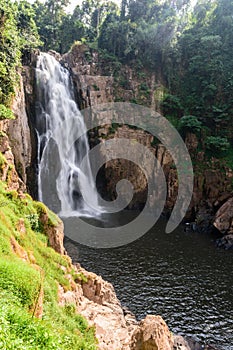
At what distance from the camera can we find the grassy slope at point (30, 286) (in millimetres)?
4727

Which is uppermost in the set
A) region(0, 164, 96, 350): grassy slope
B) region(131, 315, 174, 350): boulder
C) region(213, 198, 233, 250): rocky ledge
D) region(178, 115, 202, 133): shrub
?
region(178, 115, 202, 133): shrub

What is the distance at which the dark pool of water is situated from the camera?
13.9 meters

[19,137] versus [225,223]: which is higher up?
[19,137]

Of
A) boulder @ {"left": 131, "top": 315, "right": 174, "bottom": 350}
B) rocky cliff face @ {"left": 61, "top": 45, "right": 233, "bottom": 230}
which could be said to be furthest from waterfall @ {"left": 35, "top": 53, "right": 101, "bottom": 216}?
boulder @ {"left": 131, "top": 315, "right": 174, "bottom": 350}

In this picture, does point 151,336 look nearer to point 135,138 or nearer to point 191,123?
point 191,123

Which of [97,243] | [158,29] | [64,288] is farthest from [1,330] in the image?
[158,29]

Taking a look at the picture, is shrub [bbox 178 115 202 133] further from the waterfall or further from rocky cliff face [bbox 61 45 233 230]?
the waterfall

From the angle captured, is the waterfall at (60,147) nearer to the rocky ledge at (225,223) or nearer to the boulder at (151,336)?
the rocky ledge at (225,223)

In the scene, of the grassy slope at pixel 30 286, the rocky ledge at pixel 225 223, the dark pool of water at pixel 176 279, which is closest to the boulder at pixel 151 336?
the grassy slope at pixel 30 286

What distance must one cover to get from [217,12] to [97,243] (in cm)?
3297

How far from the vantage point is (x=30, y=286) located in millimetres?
6082

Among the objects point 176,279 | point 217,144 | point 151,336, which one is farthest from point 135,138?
point 151,336

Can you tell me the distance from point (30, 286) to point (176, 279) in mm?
13625

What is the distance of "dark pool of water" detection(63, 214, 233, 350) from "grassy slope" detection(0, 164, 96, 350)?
5.57 meters
